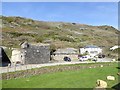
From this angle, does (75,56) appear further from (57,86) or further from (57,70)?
(57,86)

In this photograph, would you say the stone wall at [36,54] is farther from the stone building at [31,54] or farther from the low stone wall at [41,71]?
the low stone wall at [41,71]

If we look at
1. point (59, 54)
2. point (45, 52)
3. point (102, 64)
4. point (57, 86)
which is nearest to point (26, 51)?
point (45, 52)

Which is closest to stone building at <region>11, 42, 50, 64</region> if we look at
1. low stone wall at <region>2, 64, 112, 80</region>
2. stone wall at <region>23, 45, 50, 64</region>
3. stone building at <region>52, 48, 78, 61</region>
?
stone wall at <region>23, 45, 50, 64</region>

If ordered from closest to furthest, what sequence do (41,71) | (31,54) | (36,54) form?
(41,71) → (31,54) → (36,54)

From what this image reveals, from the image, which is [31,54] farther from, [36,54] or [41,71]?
[41,71]

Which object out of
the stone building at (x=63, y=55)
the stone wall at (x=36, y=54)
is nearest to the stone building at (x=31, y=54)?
the stone wall at (x=36, y=54)

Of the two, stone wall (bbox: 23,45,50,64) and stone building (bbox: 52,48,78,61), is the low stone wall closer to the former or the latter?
stone wall (bbox: 23,45,50,64)

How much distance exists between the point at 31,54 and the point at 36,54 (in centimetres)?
143

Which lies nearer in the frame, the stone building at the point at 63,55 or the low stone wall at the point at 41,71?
the low stone wall at the point at 41,71

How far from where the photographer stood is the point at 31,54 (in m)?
71.2

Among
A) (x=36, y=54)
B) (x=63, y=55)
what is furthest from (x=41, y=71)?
(x=63, y=55)

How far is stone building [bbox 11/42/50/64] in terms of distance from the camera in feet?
231

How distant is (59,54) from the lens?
310 feet

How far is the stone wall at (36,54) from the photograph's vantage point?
7050 cm
